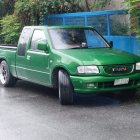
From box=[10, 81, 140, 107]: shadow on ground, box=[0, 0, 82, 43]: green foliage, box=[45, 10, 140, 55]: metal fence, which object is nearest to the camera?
box=[10, 81, 140, 107]: shadow on ground

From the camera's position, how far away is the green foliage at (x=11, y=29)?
52.7 feet

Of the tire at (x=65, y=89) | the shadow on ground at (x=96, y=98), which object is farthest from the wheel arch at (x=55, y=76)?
the shadow on ground at (x=96, y=98)

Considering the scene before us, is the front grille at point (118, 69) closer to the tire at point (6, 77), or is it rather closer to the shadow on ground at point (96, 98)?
the shadow on ground at point (96, 98)

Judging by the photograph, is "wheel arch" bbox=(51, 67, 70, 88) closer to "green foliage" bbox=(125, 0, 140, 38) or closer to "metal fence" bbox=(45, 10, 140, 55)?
"green foliage" bbox=(125, 0, 140, 38)

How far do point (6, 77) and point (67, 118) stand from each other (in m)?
4.03

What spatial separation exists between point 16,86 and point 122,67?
150 inches

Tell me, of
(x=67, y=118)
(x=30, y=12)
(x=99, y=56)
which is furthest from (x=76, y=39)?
(x=30, y=12)

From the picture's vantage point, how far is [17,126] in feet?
23.3

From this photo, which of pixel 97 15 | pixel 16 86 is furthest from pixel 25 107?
pixel 97 15

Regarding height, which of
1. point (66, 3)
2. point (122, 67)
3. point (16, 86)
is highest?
point (66, 3)

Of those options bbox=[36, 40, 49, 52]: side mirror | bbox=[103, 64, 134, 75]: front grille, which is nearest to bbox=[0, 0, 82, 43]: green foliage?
bbox=[36, 40, 49, 52]: side mirror

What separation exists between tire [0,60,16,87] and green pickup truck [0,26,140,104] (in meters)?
0.27

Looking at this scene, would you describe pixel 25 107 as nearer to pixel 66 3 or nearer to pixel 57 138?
pixel 57 138

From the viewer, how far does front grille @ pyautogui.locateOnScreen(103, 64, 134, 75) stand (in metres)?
8.54
